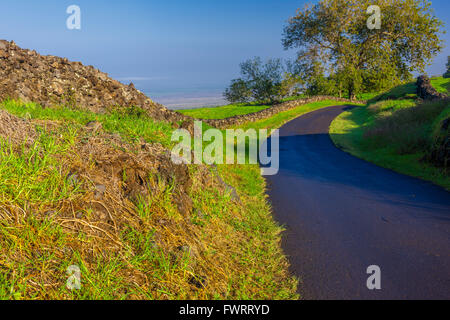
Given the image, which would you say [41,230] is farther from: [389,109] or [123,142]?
[389,109]

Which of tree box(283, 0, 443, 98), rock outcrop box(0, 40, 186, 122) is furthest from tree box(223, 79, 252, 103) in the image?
rock outcrop box(0, 40, 186, 122)

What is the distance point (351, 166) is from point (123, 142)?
10719mm

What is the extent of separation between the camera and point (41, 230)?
11.4 feet

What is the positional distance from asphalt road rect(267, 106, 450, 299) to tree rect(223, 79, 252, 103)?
47345mm

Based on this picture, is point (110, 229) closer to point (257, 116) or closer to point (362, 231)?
point (362, 231)

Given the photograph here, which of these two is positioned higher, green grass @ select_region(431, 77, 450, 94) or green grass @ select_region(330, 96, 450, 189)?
green grass @ select_region(431, 77, 450, 94)

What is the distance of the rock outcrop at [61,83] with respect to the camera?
10391 millimetres

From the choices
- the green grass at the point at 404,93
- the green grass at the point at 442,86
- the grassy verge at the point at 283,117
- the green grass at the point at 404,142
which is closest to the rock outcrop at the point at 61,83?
the green grass at the point at 404,142
